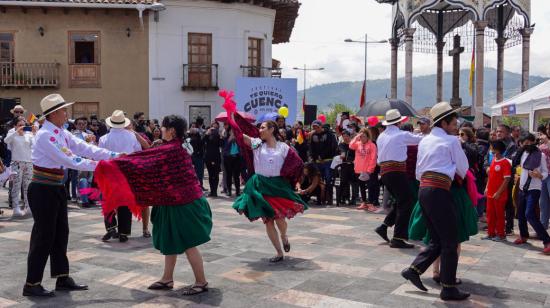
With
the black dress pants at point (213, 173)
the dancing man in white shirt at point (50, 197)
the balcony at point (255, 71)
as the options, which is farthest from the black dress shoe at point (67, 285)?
the balcony at point (255, 71)

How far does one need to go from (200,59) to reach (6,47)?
7.80 m

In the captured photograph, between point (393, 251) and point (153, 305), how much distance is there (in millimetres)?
3486

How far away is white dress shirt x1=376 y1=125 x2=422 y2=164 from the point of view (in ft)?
25.7

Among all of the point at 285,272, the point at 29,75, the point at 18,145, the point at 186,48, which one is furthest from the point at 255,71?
the point at 285,272

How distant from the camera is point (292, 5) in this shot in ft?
86.7

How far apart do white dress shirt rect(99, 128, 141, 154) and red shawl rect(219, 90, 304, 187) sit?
2.05m

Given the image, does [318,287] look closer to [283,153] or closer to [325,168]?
[283,153]

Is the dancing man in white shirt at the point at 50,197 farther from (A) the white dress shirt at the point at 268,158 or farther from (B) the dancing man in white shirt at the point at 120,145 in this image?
(B) the dancing man in white shirt at the point at 120,145

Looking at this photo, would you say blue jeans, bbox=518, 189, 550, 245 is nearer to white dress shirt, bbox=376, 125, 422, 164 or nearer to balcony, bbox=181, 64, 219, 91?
white dress shirt, bbox=376, 125, 422, 164

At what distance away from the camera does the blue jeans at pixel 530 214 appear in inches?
296

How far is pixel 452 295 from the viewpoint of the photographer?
16.9 ft

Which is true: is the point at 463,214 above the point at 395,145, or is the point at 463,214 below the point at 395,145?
below

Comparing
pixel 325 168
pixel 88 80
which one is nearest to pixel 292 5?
pixel 88 80

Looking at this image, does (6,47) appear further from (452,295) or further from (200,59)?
(452,295)
